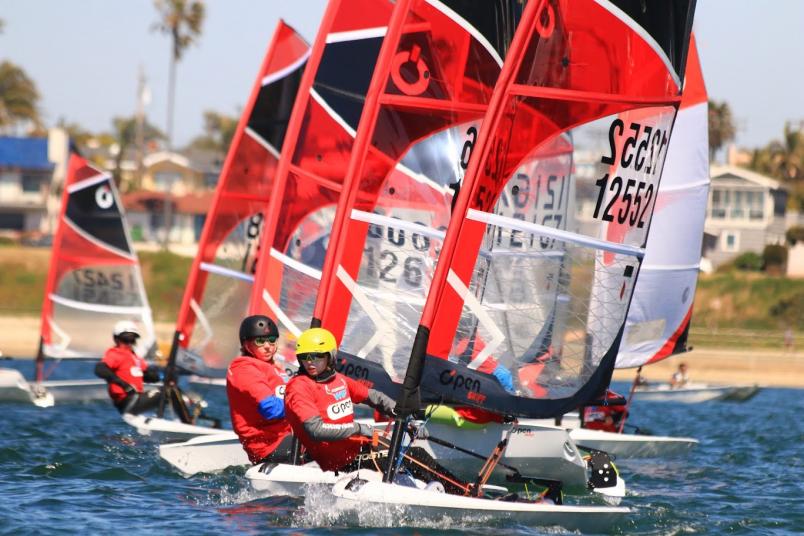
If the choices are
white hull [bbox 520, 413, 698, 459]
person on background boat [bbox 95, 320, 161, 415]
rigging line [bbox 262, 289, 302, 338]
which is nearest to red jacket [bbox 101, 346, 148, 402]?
person on background boat [bbox 95, 320, 161, 415]

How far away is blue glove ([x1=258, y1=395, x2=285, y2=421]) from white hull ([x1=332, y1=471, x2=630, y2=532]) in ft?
3.18

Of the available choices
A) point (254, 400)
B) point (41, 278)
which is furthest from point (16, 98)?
point (254, 400)

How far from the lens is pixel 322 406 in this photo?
343 inches

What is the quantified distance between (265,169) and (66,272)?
5271 mm

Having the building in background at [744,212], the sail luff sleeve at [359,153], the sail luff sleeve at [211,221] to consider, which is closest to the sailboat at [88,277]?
the sail luff sleeve at [211,221]

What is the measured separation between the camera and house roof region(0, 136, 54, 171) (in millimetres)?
58719

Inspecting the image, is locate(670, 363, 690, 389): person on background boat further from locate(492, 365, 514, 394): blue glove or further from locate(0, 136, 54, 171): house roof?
locate(0, 136, 54, 171): house roof

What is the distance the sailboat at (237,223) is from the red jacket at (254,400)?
6.32 meters

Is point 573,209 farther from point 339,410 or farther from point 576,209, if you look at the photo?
point 339,410

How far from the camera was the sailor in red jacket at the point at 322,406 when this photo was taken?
8547 millimetres

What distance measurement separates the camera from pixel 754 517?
33.0ft

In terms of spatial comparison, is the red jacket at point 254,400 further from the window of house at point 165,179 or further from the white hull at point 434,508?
the window of house at point 165,179

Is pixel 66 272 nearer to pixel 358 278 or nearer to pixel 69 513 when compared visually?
pixel 358 278

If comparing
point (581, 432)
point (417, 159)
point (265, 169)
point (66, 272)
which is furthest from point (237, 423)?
point (66, 272)
